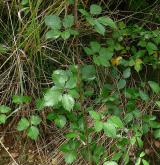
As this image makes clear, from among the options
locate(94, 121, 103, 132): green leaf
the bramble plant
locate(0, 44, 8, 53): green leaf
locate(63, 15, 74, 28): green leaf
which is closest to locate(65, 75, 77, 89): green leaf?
the bramble plant

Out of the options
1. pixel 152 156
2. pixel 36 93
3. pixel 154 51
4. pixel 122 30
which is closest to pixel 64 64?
pixel 36 93

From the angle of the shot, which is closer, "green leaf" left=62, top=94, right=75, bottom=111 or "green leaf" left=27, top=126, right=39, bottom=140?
"green leaf" left=62, top=94, right=75, bottom=111

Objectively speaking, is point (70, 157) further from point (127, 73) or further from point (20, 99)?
point (127, 73)

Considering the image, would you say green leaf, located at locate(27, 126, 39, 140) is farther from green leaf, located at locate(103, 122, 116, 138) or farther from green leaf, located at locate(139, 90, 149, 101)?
green leaf, located at locate(139, 90, 149, 101)

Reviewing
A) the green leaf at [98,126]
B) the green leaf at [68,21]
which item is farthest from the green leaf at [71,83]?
the green leaf at [68,21]

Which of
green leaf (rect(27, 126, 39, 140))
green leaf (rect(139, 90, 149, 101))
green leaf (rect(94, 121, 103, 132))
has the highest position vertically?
green leaf (rect(94, 121, 103, 132))

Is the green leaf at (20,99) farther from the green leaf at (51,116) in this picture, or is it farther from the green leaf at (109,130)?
the green leaf at (109,130)

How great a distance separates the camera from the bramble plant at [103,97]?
5.28 feet

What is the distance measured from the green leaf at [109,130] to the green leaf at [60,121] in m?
0.35

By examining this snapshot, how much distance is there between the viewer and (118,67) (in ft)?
6.97

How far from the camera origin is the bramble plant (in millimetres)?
1608

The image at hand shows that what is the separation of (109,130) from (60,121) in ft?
1.25

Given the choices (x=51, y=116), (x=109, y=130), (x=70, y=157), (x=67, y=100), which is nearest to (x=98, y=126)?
(x=109, y=130)

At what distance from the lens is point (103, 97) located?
1921 millimetres
